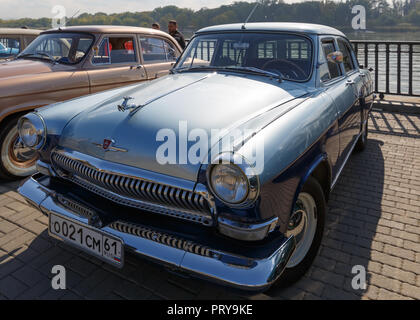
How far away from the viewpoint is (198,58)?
381 centimetres

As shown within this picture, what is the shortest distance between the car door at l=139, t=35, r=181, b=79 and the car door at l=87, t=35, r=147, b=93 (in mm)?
146

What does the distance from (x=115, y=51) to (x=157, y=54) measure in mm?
838

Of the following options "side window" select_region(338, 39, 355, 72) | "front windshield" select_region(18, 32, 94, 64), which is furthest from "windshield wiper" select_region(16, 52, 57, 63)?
"side window" select_region(338, 39, 355, 72)

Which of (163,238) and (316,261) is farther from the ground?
(163,238)

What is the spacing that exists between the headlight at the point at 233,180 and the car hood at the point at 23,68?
3.70 meters

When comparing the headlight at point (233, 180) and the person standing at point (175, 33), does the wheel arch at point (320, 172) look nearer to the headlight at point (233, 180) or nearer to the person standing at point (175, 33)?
the headlight at point (233, 180)

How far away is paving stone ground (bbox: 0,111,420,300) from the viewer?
2426 mm

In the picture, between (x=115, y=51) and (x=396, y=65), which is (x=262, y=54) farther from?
(x=396, y=65)

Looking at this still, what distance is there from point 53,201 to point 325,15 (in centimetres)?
649

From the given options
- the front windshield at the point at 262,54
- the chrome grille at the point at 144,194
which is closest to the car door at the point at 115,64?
the front windshield at the point at 262,54

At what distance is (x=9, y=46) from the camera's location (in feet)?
21.0

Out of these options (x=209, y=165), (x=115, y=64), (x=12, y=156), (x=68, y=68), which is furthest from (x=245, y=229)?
(x=115, y=64)

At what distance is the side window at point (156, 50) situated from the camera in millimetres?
5796
